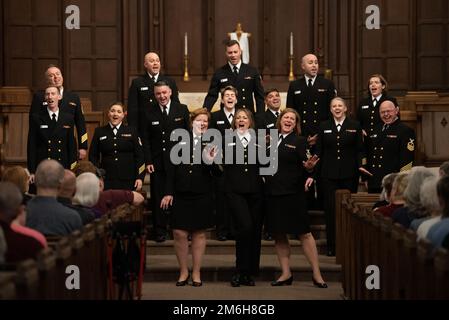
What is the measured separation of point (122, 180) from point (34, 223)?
3962mm

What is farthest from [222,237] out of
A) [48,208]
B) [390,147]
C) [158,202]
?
[48,208]

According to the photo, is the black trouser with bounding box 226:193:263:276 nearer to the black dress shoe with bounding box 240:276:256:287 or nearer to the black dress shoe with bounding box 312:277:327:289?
the black dress shoe with bounding box 240:276:256:287

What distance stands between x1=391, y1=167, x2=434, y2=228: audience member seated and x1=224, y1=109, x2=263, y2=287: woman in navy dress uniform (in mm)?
2356

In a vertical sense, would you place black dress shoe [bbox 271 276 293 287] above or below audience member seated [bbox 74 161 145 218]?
below

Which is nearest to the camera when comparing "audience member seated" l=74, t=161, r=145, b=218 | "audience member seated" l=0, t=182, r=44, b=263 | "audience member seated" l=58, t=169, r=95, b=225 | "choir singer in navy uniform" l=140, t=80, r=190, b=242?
"audience member seated" l=0, t=182, r=44, b=263

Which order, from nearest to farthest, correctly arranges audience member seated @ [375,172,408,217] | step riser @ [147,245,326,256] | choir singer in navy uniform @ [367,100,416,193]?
audience member seated @ [375,172,408,217], step riser @ [147,245,326,256], choir singer in navy uniform @ [367,100,416,193]

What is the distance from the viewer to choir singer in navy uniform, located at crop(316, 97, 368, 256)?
10602 millimetres

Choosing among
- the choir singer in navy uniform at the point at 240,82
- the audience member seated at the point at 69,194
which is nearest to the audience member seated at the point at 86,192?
the audience member seated at the point at 69,194

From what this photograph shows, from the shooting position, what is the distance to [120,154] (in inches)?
429

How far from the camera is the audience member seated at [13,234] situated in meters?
5.68

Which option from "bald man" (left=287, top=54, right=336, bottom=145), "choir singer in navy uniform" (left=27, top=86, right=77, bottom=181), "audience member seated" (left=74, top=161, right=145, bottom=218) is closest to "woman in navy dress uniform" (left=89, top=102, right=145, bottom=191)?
"choir singer in navy uniform" (left=27, top=86, right=77, bottom=181)

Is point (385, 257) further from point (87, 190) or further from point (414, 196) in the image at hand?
point (87, 190)

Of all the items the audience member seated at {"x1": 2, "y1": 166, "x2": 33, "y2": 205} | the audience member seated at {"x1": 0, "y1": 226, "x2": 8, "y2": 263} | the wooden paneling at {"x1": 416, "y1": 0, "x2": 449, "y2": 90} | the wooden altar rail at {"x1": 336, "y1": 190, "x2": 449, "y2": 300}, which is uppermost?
the wooden paneling at {"x1": 416, "y1": 0, "x2": 449, "y2": 90}
